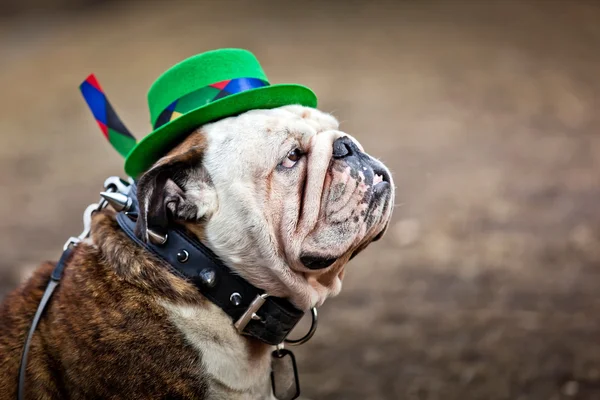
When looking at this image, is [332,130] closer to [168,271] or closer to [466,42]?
[168,271]

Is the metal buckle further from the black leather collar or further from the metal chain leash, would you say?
the metal chain leash

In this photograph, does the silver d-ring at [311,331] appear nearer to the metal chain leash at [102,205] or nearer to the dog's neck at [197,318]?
the dog's neck at [197,318]

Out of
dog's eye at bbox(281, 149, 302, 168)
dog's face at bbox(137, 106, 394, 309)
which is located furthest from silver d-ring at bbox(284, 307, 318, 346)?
dog's eye at bbox(281, 149, 302, 168)

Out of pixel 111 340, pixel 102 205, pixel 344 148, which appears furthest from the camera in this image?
pixel 102 205

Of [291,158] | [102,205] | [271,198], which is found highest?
[291,158]

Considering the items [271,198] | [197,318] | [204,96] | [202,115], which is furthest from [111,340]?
[204,96]

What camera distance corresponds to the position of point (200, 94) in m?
2.87

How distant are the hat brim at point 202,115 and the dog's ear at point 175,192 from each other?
104 mm

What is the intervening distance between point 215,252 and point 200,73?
763 millimetres

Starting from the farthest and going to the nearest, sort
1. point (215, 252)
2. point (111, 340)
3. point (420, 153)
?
point (420, 153) → point (215, 252) → point (111, 340)

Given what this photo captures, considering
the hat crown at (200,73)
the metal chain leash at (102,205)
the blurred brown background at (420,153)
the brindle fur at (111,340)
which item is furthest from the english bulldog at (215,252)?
the blurred brown background at (420,153)

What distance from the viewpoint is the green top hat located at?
9.04 ft

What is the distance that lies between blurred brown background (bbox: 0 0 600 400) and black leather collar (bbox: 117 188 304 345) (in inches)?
59.0

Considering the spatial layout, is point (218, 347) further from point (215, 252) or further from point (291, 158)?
point (291, 158)
